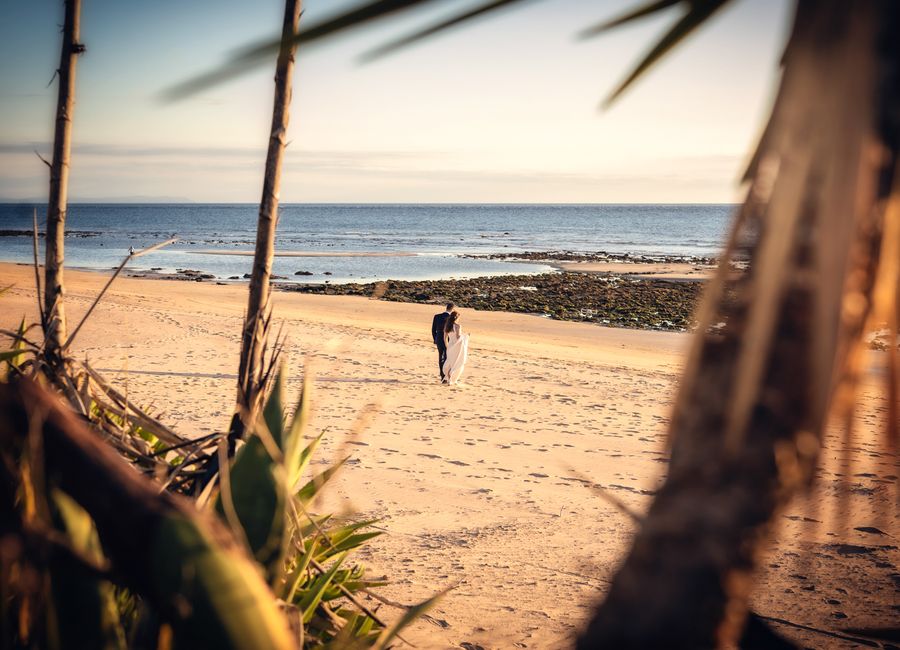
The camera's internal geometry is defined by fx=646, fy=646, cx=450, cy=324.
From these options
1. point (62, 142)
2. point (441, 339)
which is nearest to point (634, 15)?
point (62, 142)

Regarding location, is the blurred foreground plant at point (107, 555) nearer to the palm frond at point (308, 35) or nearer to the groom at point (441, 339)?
the palm frond at point (308, 35)

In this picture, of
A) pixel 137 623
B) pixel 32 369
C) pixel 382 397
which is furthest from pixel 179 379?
pixel 137 623

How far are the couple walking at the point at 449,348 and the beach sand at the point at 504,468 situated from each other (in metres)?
0.28

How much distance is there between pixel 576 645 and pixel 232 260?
40.7 m

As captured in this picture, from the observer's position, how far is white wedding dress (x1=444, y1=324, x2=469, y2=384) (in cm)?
1019

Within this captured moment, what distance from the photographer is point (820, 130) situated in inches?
30.8

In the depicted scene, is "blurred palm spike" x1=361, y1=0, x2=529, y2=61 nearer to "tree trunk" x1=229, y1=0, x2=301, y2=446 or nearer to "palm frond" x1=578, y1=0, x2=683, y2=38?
"palm frond" x1=578, y1=0, x2=683, y2=38

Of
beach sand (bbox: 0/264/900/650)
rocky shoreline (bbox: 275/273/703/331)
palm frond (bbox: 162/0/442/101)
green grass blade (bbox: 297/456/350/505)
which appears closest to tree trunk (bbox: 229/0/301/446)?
beach sand (bbox: 0/264/900/650)

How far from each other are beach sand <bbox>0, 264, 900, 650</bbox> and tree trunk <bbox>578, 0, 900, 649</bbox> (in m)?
0.19

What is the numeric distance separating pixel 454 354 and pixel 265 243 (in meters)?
7.56

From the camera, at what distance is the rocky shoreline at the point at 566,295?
69.5ft

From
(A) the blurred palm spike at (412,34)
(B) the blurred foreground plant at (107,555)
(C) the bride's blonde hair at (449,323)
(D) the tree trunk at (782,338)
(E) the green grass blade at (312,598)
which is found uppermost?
(A) the blurred palm spike at (412,34)

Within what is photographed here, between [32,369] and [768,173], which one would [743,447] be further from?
[32,369]

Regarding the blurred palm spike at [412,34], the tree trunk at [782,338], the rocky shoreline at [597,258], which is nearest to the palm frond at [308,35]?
the blurred palm spike at [412,34]
